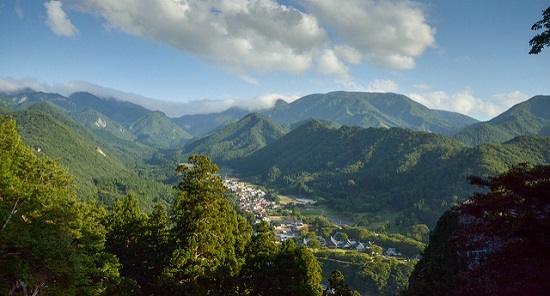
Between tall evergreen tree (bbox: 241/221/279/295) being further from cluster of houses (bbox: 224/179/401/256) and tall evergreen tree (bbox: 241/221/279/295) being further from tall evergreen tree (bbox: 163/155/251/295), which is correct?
cluster of houses (bbox: 224/179/401/256)

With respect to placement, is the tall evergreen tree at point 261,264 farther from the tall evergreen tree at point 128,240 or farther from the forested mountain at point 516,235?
the forested mountain at point 516,235

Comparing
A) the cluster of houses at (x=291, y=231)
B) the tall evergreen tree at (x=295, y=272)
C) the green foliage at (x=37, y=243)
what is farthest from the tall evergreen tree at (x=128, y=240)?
the cluster of houses at (x=291, y=231)

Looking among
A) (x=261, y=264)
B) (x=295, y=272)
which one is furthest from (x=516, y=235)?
(x=261, y=264)

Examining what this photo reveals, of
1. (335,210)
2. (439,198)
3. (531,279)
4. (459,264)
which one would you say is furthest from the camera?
(335,210)

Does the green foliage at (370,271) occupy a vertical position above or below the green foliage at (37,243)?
below

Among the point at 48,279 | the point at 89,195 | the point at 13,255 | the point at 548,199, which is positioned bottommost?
the point at 89,195

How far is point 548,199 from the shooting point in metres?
8.48

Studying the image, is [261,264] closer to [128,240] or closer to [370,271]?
[128,240]

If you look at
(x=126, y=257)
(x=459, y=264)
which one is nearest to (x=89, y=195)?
(x=126, y=257)

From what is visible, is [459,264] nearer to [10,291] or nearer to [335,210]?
[10,291]

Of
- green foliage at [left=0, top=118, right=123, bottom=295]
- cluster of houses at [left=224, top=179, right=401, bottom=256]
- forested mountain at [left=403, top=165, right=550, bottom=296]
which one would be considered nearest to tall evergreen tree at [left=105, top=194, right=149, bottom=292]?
green foliage at [left=0, top=118, right=123, bottom=295]

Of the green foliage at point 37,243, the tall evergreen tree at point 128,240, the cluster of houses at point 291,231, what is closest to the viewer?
the green foliage at point 37,243

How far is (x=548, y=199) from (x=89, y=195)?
183524 millimetres

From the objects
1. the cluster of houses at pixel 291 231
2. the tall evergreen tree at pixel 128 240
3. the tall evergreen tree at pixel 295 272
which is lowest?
the cluster of houses at pixel 291 231
